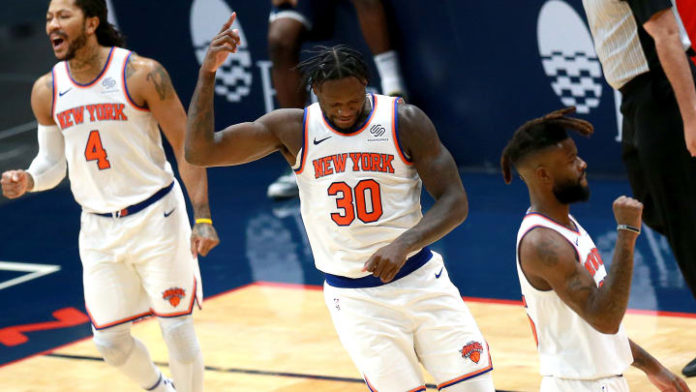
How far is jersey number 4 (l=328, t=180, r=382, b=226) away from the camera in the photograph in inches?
179

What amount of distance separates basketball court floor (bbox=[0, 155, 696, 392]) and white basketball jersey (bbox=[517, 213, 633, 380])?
6.25ft

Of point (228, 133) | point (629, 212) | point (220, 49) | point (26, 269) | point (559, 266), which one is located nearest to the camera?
point (629, 212)

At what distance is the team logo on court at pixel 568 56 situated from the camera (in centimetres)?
986

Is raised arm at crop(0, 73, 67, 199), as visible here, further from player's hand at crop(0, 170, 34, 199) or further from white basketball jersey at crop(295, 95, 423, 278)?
white basketball jersey at crop(295, 95, 423, 278)

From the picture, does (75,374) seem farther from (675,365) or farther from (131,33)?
(131,33)

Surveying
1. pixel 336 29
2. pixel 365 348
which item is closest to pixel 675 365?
pixel 365 348

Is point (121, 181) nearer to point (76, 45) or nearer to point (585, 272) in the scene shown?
point (76, 45)

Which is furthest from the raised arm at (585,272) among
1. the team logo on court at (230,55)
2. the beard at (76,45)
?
the team logo on court at (230,55)

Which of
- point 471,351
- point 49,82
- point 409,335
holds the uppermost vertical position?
point 49,82

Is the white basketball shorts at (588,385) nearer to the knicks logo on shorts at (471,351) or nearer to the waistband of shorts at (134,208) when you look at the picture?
the knicks logo on shorts at (471,351)

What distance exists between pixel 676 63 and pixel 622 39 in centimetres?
36

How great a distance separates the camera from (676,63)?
5.30 meters

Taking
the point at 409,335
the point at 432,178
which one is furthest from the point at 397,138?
the point at 409,335

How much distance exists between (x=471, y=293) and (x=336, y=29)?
4.12m
